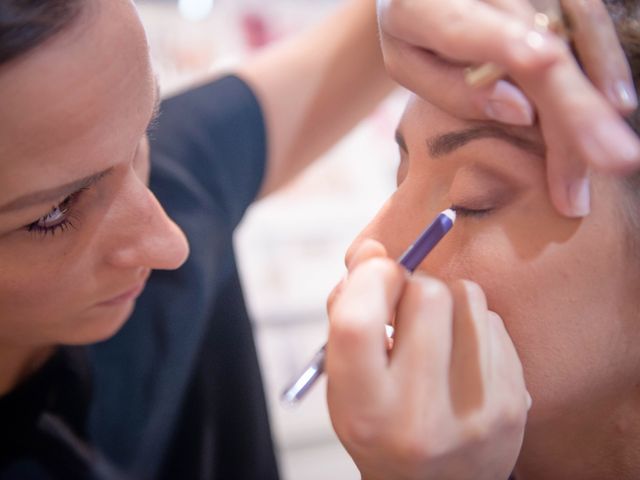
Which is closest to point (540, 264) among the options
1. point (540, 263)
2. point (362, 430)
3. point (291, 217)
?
point (540, 263)

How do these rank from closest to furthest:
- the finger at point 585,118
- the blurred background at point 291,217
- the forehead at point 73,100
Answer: the finger at point 585,118, the forehead at point 73,100, the blurred background at point 291,217

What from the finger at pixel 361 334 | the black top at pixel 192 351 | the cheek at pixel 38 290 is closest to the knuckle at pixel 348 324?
the finger at pixel 361 334

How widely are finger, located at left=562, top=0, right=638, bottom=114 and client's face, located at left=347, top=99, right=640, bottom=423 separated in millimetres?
77

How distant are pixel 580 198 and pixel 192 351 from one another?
1.94 feet

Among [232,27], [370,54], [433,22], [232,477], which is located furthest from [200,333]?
[232,27]

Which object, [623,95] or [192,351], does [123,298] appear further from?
[623,95]

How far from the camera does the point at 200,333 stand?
0.97m

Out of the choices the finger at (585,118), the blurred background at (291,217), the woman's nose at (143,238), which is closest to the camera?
the finger at (585,118)

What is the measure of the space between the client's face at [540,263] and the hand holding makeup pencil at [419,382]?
9cm

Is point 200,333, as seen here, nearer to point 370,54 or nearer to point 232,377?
point 232,377

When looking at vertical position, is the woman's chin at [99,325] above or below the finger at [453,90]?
below

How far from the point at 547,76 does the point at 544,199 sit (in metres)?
0.14

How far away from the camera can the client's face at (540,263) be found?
1.88 feet

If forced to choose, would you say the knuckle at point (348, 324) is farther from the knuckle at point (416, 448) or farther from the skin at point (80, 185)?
the skin at point (80, 185)
